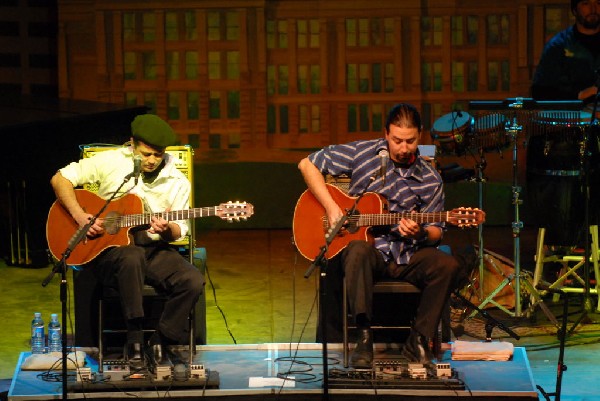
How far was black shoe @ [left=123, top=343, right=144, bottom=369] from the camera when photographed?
6.18 meters

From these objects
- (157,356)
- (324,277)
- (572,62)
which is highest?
(572,62)

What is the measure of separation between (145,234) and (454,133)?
2336mm

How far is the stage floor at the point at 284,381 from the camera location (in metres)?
5.84

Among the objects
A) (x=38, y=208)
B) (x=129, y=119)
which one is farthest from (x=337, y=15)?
(x=38, y=208)

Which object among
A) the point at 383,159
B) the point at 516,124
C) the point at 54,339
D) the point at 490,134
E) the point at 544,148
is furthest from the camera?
the point at 544,148

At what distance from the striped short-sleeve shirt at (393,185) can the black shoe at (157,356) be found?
4.10 ft

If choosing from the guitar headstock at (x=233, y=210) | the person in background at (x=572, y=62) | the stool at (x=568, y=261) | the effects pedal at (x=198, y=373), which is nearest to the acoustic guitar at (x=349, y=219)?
the guitar headstock at (x=233, y=210)

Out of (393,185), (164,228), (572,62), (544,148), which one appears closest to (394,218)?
(393,185)

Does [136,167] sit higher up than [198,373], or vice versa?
[136,167]

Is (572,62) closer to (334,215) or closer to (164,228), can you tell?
(334,215)

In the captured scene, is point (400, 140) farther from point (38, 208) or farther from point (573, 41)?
point (38, 208)

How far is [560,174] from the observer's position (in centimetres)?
798

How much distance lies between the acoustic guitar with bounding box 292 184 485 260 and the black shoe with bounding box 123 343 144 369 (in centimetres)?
100

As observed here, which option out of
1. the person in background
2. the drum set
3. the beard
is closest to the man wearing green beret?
the drum set
